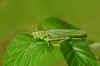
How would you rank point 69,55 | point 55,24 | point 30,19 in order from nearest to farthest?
point 69,55, point 55,24, point 30,19

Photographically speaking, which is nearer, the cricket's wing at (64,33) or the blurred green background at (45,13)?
the cricket's wing at (64,33)

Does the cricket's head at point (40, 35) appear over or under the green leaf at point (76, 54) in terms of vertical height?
over

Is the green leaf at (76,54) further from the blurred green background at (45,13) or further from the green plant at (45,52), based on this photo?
the blurred green background at (45,13)

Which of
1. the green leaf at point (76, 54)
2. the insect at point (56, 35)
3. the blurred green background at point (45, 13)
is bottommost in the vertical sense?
the green leaf at point (76, 54)

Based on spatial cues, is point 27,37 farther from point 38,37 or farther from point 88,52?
point 88,52

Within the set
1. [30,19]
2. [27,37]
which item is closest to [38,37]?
[27,37]

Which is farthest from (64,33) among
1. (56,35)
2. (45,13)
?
(45,13)

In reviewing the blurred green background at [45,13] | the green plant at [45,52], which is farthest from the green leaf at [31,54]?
the blurred green background at [45,13]
